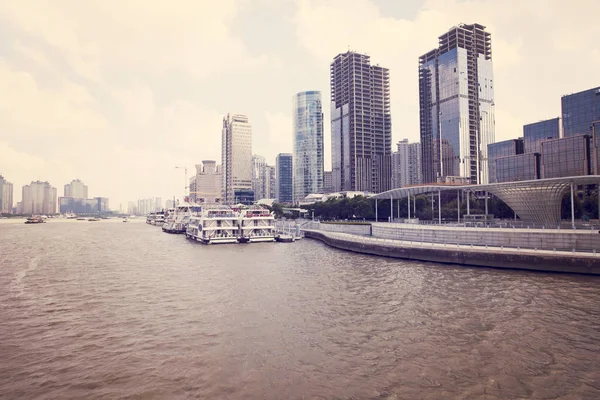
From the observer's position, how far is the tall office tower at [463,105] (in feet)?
589

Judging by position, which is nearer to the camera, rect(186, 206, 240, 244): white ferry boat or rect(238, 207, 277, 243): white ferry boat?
rect(186, 206, 240, 244): white ferry boat

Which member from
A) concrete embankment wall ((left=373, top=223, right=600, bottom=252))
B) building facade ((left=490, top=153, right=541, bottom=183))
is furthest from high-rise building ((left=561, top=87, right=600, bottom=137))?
concrete embankment wall ((left=373, top=223, right=600, bottom=252))

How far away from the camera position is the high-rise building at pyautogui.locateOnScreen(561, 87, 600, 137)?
141875 mm

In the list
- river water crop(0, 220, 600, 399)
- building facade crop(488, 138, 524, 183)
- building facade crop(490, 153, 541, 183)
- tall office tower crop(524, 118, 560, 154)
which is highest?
tall office tower crop(524, 118, 560, 154)

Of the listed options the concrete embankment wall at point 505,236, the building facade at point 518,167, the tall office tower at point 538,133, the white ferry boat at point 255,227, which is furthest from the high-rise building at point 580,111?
the white ferry boat at point 255,227

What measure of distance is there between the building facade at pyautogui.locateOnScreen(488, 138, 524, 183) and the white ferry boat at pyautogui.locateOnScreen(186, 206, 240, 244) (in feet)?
423

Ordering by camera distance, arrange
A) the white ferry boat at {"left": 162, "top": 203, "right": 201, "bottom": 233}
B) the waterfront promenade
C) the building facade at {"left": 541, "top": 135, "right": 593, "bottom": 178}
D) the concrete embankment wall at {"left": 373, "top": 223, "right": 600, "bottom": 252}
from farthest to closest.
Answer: the building facade at {"left": 541, "top": 135, "right": 593, "bottom": 178}, the white ferry boat at {"left": 162, "top": 203, "right": 201, "bottom": 233}, the concrete embankment wall at {"left": 373, "top": 223, "right": 600, "bottom": 252}, the waterfront promenade

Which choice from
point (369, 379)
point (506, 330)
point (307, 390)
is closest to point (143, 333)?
point (307, 390)

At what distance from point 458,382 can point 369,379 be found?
13.1 ft

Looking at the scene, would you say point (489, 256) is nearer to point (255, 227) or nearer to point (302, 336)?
point (302, 336)

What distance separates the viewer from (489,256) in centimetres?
4481

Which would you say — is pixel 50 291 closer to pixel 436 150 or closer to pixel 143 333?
pixel 143 333


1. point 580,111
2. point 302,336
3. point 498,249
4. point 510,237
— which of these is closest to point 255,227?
point 510,237

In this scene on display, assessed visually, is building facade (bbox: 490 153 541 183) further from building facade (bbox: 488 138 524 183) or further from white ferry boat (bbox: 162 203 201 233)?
white ferry boat (bbox: 162 203 201 233)
